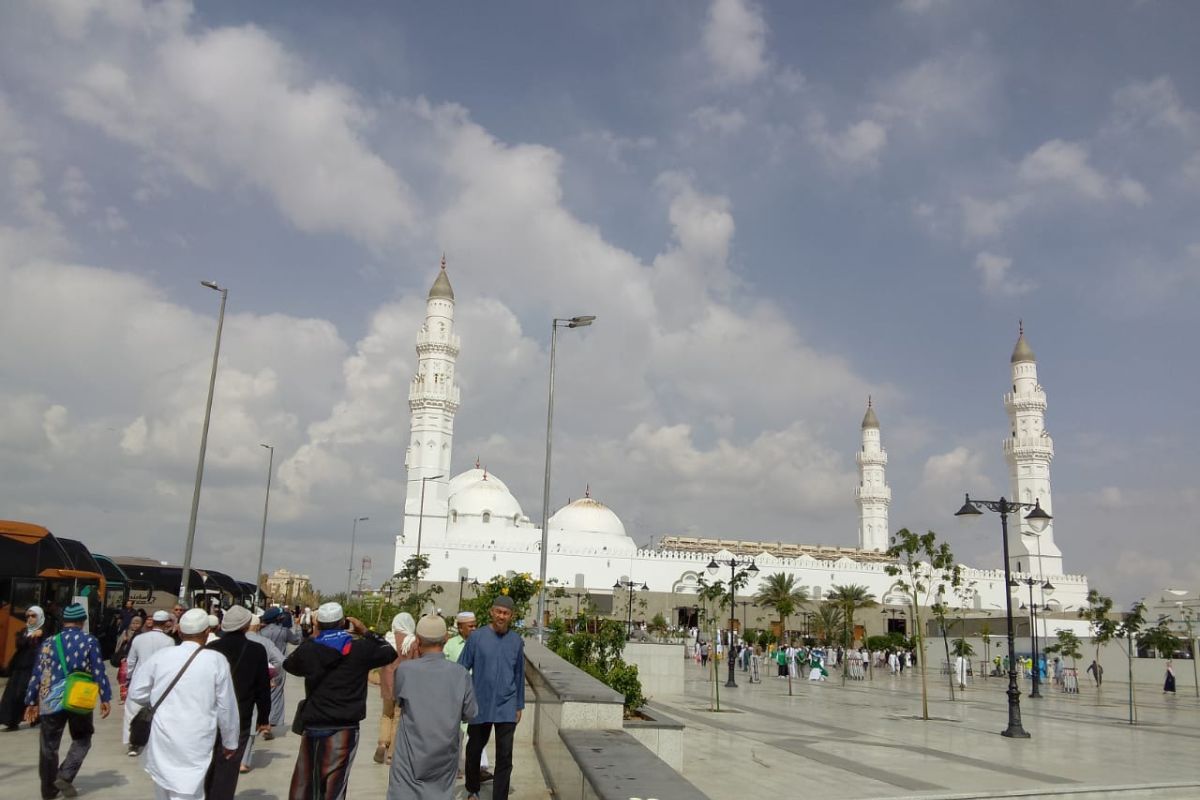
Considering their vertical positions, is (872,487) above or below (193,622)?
above

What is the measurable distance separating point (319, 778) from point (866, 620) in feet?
210

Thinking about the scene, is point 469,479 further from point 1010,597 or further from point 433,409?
point 1010,597

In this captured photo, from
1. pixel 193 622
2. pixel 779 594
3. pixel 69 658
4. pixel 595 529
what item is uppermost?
pixel 595 529

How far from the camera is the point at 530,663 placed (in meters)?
8.83

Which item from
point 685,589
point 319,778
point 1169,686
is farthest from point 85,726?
point 685,589

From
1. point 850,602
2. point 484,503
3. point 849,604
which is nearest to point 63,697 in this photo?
point 849,604

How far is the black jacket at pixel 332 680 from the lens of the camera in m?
5.20

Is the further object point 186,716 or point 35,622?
point 35,622

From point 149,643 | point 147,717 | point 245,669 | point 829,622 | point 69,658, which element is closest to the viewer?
point 147,717

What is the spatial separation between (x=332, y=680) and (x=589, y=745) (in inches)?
62.8

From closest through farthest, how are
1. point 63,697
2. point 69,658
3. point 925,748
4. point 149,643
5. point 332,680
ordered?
point 332,680 < point 63,697 < point 69,658 < point 149,643 < point 925,748

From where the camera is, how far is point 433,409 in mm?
56781

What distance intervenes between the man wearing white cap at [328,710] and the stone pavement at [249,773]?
1710 mm

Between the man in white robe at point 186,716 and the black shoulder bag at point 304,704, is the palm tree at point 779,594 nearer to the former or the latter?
the black shoulder bag at point 304,704
